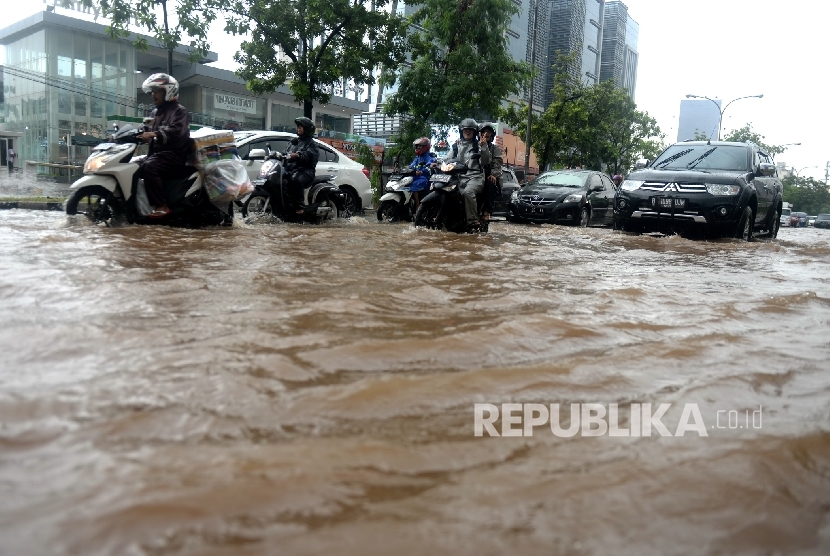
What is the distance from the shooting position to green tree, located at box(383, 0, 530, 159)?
17875mm

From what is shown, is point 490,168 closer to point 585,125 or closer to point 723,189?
→ point 723,189

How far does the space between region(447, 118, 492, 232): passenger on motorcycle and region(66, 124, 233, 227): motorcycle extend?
10.7 feet

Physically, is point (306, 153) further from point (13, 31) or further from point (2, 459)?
point (13, 31)

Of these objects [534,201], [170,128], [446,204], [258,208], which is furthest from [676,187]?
[170,128]

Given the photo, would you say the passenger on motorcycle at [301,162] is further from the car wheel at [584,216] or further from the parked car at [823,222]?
the parked car at [823,222]

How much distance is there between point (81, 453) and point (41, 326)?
129cm

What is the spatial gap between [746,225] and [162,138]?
8056 millimetres

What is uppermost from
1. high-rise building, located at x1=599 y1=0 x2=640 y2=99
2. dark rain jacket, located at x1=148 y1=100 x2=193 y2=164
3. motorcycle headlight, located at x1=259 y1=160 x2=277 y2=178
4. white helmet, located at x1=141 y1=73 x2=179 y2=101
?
high-rise building, located at x1=599 y1=0 x2=640 y2=99

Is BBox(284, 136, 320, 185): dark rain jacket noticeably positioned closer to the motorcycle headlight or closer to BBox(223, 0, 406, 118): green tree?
the motorcycle headlight

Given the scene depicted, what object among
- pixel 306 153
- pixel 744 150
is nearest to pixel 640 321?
pixel 306 153

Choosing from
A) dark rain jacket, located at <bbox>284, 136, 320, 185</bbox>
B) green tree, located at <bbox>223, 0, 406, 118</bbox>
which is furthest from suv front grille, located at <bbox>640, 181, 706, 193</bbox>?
green tree, located at <bbox>223, 0, 406, 118</bbox>

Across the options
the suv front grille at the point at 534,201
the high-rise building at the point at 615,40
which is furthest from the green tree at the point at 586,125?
the high-rise building at the point at 615,40

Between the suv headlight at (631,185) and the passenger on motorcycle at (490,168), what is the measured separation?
2.30m

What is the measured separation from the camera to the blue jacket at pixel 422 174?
1152 cm
